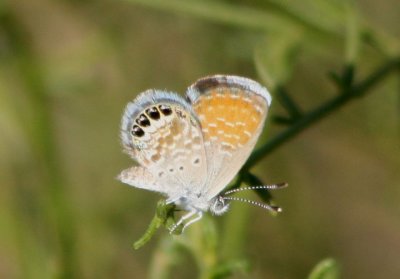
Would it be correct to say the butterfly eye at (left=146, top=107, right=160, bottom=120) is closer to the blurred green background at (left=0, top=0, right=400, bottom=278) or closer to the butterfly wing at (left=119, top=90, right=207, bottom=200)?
the butterfly wing at (left=119, top=90, right=207, bottom=200)

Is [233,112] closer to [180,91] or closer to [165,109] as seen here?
[165,109]

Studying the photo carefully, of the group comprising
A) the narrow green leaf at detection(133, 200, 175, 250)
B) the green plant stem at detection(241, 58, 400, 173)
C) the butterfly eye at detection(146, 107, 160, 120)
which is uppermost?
the butterfly eye at detection(146, 107, 160, 120)

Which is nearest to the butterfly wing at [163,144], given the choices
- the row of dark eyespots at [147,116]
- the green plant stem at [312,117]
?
the row of dark eyespots at [147,116]

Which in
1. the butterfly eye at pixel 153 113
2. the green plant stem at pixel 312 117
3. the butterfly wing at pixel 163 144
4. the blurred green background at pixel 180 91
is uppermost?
the blurred green background at pixel 180 91

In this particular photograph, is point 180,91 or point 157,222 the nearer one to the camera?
point 157,222

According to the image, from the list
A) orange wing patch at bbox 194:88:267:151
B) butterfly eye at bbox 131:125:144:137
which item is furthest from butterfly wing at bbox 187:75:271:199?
butterfly eye at bbox 131:125:144:137

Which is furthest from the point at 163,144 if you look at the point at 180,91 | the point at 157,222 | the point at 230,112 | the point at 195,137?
the point at 180,91

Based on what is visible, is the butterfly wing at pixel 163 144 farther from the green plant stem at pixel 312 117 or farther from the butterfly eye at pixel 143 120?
the green plant stem at pixel 312 117

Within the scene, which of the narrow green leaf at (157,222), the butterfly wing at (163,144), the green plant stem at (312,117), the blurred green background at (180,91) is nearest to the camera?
the narrow green leaf at (157,222)
